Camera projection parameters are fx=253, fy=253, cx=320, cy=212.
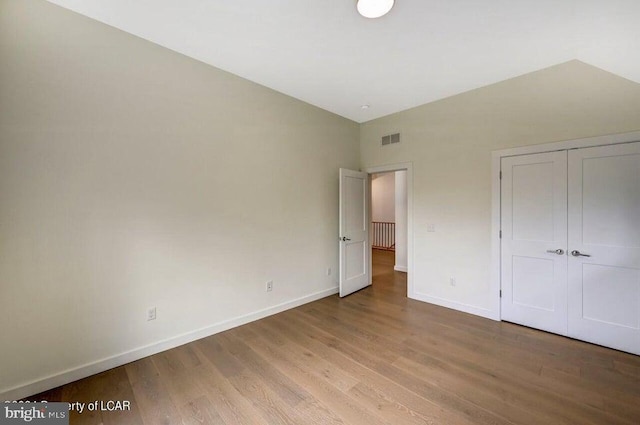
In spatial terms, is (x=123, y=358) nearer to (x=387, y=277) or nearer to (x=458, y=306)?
(x=458, y=306)

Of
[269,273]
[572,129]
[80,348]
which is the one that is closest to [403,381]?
[269,273]

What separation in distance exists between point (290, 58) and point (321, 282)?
9.94 ft

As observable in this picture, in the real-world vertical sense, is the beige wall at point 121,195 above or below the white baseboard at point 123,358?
above

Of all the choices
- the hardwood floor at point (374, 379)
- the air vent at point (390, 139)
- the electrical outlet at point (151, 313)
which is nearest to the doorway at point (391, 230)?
the air vent at point (390, 139)

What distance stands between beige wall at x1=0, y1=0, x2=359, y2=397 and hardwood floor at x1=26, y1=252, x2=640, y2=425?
0.40m

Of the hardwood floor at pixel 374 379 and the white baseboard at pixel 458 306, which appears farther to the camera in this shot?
the white baseboard at pixel 458 306

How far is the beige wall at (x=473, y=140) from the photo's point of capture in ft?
Result: 8.37

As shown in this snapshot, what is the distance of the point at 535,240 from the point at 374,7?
2.96 meters

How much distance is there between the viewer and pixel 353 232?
4219mm

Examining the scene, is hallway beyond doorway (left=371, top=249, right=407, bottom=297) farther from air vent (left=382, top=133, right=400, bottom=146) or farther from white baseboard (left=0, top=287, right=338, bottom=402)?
air vent (left=382, top=133, right=400, bottom=146)

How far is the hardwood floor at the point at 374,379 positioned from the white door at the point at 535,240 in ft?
0.86

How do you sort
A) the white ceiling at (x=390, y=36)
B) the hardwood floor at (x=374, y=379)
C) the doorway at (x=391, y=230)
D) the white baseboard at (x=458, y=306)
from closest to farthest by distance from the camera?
the hardwood floor at (x=374, y=379)
the white ceiling at (x=390, y=36)
the white baseboard at (x=458, y=306)
the doorway at (x=391, y=230)

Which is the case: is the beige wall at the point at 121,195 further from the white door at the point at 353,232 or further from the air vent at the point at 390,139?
the air vent at the point at 390,139

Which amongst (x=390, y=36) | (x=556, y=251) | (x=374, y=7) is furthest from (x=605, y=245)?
(x=374, y=7)
